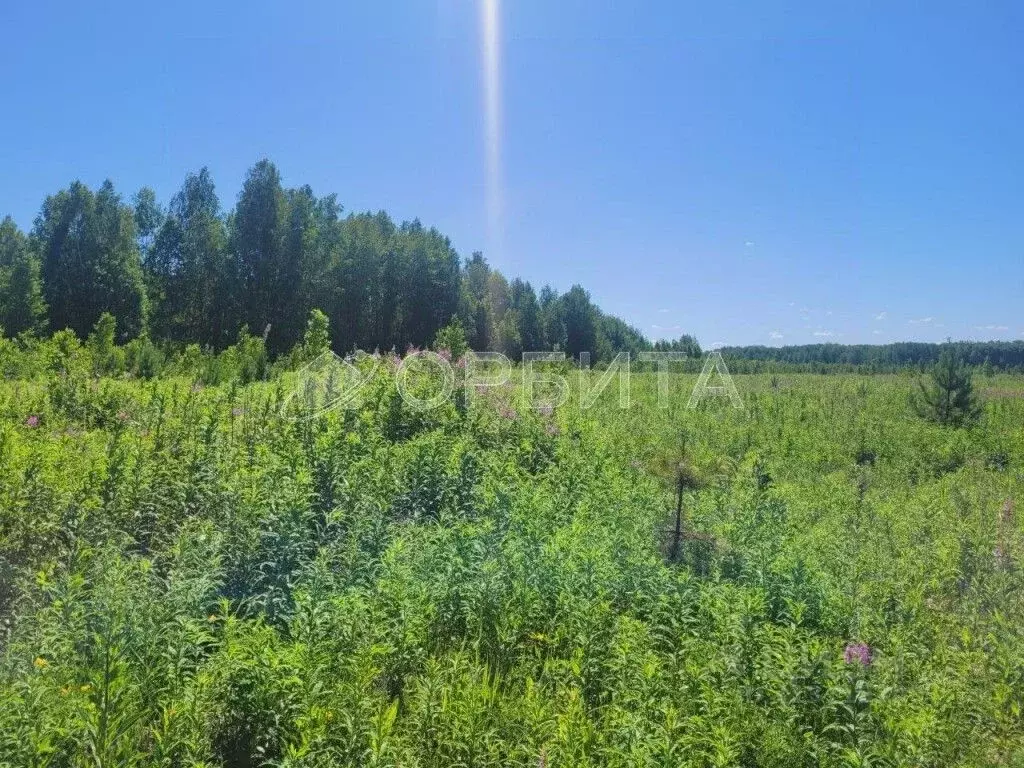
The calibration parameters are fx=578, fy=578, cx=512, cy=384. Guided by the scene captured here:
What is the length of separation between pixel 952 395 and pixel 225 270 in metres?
28.2

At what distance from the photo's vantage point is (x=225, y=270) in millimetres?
Result: 27219

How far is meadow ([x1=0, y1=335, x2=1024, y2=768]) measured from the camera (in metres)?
2.41

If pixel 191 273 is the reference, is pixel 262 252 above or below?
above

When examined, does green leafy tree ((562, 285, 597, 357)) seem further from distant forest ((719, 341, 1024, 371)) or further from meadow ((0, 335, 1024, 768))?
meadow ((0, 335, 1024, 768))

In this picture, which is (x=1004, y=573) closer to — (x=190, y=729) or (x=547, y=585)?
(x=547, y=585)

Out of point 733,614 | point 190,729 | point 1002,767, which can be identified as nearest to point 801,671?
point 733,614

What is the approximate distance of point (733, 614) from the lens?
10.9 ft

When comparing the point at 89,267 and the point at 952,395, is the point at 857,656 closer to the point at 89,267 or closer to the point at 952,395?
the point at 952,395

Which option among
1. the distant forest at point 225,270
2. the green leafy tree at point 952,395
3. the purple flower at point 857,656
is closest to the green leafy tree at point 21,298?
the distant forest at point 225,270

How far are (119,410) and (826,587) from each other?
307 inches

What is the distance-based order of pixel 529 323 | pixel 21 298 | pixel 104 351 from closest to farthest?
pixel 104 351, pixel 21 298, pixel 529 323

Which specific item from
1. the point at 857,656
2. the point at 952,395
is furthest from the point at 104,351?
the point at 952,395

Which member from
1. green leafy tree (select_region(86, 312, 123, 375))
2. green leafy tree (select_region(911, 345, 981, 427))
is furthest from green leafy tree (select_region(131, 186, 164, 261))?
green leafy tree (select_region(911, 345, 981, 427))

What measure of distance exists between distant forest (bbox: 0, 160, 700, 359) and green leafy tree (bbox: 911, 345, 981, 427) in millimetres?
14975
